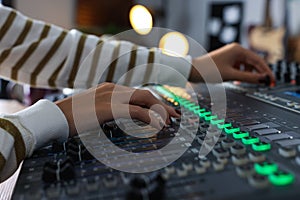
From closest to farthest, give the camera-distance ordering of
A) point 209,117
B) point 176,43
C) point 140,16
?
1. point 209,117
2. point 140,16
3. point 176,43

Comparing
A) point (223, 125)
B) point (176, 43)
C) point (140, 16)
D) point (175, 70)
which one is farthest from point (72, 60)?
point (176, 43)

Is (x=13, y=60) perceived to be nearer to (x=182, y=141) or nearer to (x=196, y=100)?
(x=196, y=100)

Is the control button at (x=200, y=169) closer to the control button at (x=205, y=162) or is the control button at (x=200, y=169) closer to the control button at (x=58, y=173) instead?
the control button at (x=205, y=162)

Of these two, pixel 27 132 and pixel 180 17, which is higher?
pixel 180 17

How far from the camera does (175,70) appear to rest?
2.74 ft

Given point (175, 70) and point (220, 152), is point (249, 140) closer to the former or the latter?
point (220, 152)

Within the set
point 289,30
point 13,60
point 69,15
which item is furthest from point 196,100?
point 69,15

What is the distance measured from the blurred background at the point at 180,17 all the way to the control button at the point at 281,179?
1.75m

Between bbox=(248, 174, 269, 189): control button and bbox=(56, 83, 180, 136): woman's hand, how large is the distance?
0.65ft

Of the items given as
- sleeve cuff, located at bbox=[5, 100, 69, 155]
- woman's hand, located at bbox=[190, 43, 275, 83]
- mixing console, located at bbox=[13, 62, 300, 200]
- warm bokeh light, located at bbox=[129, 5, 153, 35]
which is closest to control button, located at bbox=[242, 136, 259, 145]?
mixing console, located at bbox=[13, 62, 300, 200]

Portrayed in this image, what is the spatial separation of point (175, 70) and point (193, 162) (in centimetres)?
50

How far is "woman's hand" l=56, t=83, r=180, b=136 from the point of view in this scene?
479 millimetres

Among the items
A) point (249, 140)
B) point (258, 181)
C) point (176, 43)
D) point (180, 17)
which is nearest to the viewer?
point (258, 181)

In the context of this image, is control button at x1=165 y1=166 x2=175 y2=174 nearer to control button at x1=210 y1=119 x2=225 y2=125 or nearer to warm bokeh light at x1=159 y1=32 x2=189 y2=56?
control button at x1=210 y1=119 x2=225 y2=125
